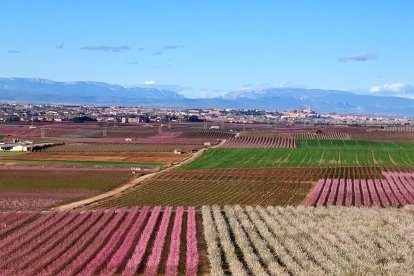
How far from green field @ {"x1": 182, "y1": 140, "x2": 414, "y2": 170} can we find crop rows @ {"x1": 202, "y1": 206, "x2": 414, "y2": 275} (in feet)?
129

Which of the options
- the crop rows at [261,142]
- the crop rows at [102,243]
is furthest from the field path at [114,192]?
the crop rows at [261,142]

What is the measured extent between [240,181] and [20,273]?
38.9m

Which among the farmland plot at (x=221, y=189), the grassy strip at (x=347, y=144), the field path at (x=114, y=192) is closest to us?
the field path at (x=114, y=192)

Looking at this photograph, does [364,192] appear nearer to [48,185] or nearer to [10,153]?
[48,185]

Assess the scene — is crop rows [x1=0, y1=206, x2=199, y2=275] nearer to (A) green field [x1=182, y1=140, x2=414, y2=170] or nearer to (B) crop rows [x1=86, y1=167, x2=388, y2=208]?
(B) crop rows [x1=86, y1=167, x2=388, y2=208]

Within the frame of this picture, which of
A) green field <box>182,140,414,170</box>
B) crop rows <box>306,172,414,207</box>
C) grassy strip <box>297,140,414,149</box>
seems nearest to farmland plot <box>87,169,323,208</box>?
crop rows <box>306,172,414,207</box>

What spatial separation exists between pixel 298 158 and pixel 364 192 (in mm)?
36590

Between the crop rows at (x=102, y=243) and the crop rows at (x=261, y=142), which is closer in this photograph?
the crop rows at (x=102, y=243)

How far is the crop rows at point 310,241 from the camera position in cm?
2308

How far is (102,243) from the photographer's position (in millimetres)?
29891

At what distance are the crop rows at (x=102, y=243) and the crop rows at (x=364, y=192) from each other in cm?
1137

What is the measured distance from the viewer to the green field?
79.6 m

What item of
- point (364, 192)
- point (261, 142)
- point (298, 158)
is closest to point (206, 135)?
point (261, 142)

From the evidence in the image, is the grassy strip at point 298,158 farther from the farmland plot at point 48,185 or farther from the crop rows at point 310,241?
the crop rows at point 310,241
